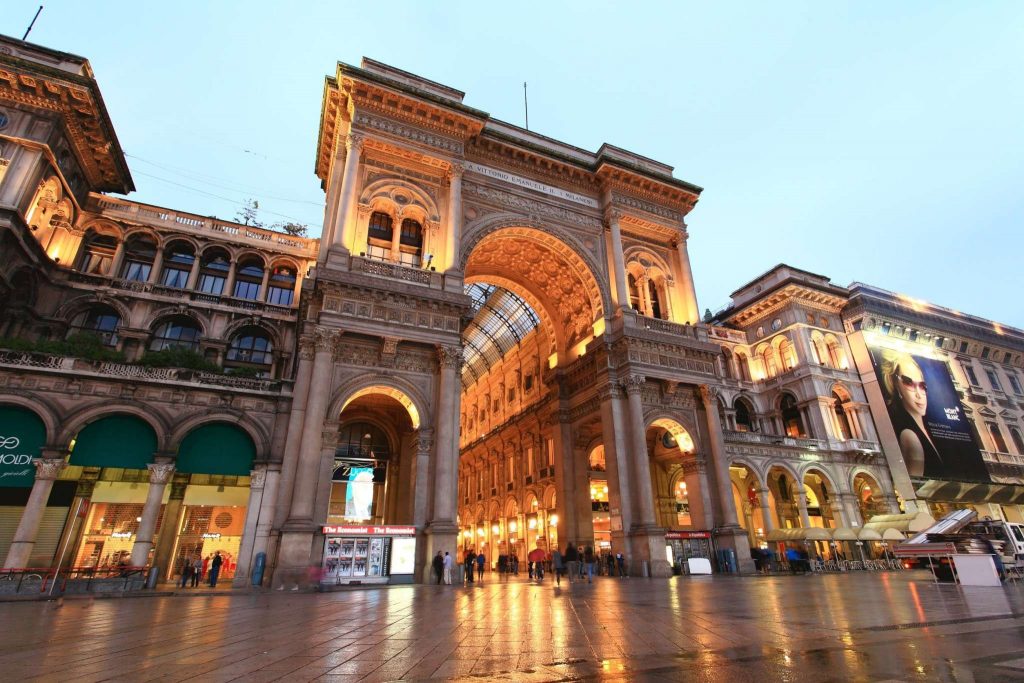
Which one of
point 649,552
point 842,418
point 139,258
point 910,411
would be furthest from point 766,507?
point 139,258

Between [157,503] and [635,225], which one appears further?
[635,225]

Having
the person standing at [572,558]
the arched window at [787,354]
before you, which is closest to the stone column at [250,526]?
the person standing at [572,558]

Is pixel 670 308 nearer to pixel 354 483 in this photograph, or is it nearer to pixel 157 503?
pixel 354 483

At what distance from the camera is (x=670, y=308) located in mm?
29797

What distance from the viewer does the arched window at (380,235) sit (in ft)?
82.1

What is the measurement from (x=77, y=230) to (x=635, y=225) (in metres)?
29.7

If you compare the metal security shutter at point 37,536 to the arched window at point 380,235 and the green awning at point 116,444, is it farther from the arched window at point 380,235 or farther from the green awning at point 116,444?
the arched window at point 380,235

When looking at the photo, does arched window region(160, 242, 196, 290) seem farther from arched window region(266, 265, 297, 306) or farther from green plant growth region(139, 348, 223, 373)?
green plant growth region(139, 348, 223, 373)

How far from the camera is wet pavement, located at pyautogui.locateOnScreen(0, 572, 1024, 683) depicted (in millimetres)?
4695

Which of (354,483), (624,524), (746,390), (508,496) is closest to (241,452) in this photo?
(354,483)

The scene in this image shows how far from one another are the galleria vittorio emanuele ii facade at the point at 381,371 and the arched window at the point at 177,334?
180 millimetres

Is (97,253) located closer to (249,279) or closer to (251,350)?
(249,279)

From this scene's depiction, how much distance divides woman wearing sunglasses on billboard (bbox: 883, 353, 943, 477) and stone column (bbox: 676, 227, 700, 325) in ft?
67.3

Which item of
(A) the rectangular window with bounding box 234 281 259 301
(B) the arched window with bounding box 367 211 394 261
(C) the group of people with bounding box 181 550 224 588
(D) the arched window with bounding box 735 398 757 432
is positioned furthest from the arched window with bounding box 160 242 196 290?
(D) the arched window with bounding box 735 398 757 432
